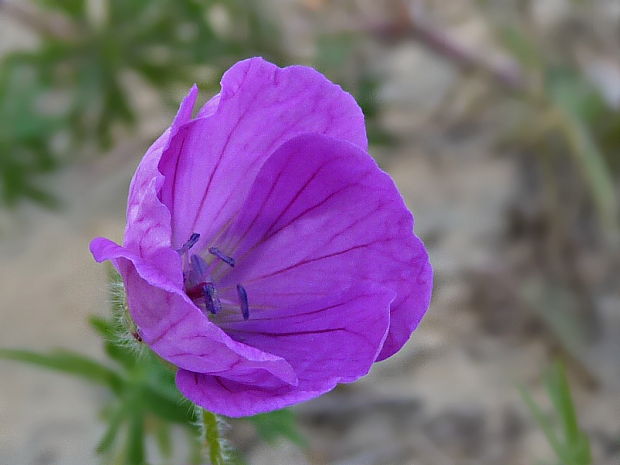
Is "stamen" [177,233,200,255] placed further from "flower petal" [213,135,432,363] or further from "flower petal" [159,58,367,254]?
"flower petal" [213,135,432,363]

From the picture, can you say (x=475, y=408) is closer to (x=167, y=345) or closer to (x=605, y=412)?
(x=605, y=412)

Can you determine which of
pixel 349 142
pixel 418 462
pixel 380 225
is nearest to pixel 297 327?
pixel 380 225

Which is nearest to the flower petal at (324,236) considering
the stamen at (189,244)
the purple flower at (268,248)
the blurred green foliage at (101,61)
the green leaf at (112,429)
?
the purple flower at (268,248)

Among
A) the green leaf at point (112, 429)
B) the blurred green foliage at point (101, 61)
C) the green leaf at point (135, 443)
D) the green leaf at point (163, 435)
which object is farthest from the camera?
the blurred green foliage at point (101, 61)

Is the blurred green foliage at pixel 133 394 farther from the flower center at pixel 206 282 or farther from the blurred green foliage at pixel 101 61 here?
the blurred green foliage at pixel 101 61

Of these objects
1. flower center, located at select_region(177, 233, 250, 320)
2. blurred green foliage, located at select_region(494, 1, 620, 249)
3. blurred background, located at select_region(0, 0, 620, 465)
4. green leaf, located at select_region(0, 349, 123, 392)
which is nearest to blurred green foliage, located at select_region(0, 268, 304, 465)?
green leaf, located at select_region(0, 349, 123, 392)

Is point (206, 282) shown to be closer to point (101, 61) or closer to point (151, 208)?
point (151, 208)

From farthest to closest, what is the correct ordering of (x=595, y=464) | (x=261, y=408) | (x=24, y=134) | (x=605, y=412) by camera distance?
(x=24, y=134) < (x=605, y=412) < (x=595, y=464) < (x=261, y=408)
